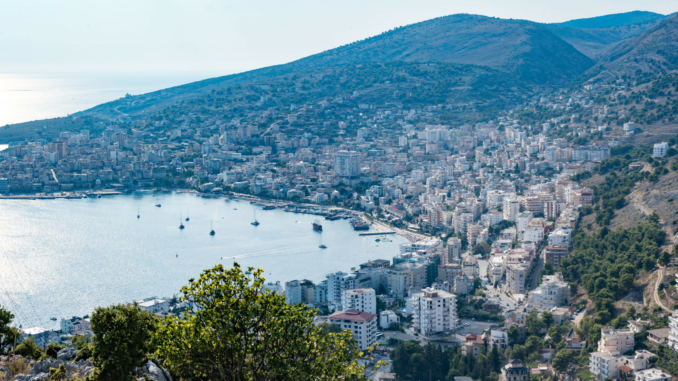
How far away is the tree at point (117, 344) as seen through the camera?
304 centimetres

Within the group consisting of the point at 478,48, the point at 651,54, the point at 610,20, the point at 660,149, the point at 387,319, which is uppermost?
the point at 610,20

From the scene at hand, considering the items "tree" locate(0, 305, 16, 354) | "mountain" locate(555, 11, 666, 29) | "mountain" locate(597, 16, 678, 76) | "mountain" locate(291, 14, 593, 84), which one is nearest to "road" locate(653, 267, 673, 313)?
"tree" locate(0, 305, 16, 354)

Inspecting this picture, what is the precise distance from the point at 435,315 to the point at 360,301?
3.71 ft

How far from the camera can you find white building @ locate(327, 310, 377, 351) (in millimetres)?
8469

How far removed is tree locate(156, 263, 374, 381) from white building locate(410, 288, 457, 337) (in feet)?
20.9

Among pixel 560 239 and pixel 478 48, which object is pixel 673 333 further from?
pixel 478 48

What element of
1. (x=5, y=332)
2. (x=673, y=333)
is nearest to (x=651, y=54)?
(x=673, y=333)

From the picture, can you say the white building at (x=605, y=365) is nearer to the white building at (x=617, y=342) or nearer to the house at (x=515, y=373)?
the white building at (x=617, y=342)

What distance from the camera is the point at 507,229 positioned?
14.0m

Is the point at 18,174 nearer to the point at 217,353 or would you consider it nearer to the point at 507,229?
the point at 507,229

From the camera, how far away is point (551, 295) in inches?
372

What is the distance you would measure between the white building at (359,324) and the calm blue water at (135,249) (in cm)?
317

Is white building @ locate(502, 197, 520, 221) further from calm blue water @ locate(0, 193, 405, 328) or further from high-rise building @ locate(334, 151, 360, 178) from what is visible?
high-rise building @ locate(334, 151, 360, 178)

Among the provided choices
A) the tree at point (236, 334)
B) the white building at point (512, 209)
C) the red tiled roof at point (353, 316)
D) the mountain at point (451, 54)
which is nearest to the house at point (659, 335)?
the red tiled roof at point (353, 316)
